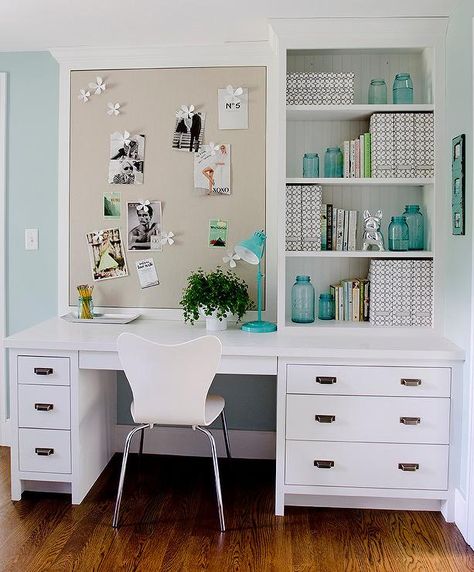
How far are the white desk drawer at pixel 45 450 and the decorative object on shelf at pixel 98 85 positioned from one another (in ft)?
5.95

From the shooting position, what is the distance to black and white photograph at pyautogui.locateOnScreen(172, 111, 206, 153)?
133 inches

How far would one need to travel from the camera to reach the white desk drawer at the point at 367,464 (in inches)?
109

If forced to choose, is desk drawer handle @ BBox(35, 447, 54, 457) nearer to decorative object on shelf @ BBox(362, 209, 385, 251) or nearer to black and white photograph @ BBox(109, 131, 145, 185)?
black and white photograph @ BBox(109, 131, 145, 185)

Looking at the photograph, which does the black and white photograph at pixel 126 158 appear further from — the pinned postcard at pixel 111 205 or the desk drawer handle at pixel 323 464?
the desk drawer handle at pixel 323 464

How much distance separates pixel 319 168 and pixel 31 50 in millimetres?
1741

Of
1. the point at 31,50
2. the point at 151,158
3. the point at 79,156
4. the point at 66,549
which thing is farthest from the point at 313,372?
the point at 31,50

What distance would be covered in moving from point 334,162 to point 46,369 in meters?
1.73

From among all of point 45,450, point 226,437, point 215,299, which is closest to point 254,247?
point 215,299

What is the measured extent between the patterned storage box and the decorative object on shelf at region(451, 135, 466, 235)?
59 cm

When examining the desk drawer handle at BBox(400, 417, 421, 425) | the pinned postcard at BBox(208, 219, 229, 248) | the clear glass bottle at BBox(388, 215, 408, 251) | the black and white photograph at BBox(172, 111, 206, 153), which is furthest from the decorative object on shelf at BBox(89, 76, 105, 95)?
the desk drawer handle at BBox(400, 417, 421, 425)

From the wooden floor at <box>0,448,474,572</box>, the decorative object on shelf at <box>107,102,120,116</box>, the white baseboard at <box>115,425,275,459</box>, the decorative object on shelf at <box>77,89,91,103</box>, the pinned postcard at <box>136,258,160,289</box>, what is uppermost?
the decorative object on shelf at <box>77,89,91,103</box>

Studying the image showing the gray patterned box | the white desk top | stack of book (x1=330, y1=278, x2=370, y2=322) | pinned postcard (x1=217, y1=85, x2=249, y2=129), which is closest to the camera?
the white desk top

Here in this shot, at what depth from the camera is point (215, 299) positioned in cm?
312

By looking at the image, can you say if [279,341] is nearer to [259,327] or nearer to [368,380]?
[259,327]
